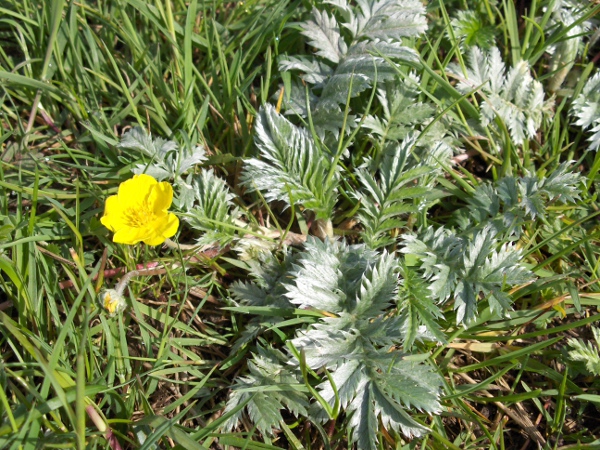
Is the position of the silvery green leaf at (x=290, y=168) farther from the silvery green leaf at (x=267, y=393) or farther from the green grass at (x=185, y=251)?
the silvery green leaf at (x=267, y=393)

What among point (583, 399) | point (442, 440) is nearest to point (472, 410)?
point (442, 440)

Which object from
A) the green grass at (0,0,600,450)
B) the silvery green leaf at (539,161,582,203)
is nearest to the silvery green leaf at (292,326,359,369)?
the green grass at (0,0,600,450)

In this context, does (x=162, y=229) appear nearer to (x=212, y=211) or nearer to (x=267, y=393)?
(x=212, y=211)

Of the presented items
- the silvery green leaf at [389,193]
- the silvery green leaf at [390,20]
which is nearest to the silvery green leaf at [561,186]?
the silvery green leaf at [389,193]

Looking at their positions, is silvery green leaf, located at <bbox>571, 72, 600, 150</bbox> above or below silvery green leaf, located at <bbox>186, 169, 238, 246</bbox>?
above

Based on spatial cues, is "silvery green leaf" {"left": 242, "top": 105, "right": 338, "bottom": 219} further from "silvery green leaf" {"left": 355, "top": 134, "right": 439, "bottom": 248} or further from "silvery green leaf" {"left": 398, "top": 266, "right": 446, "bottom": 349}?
"silvery green leaf" {"left": 398, "top": 266, "right": 446, "bottom": 349}

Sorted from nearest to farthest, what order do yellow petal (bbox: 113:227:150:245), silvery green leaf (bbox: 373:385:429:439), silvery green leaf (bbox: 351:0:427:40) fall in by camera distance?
1. silvery green leaf (bbox: 373:385:429:439)
2. yellow petal (bbox: 113:227:150:245)
3. silvery green leaf (bbox: 351:0:427:40)
